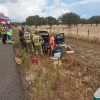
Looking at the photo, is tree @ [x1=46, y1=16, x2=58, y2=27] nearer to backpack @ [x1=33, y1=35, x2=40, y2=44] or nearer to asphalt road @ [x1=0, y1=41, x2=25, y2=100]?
backpack @ [x1=33, y1=35, x2=40, y2=44]

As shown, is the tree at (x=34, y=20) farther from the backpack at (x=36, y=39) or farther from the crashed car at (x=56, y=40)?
the backpack at (x=36, y=39)

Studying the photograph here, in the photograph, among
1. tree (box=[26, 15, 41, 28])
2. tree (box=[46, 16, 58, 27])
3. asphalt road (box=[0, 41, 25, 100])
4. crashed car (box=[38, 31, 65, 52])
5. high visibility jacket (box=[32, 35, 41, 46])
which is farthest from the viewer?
tree (box=[26, 15, 41, 28])

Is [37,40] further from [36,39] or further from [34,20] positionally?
[34,20]

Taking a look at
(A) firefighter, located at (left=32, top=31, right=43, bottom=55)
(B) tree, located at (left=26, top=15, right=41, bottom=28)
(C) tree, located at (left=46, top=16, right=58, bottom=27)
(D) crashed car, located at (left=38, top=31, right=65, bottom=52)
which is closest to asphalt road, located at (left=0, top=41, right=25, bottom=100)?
(A) firefighter, located at (left=32, top=31, right=43, bottom=55)

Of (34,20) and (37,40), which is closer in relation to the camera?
(37,40)

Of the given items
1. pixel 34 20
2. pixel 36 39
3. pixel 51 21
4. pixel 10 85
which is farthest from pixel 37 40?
pixel 34 20

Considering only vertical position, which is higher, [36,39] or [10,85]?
[36,39]

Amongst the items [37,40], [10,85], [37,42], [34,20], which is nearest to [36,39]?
[37,40]

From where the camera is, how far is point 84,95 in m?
6.62

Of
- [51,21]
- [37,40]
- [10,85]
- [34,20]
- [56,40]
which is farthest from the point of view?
[34,20]

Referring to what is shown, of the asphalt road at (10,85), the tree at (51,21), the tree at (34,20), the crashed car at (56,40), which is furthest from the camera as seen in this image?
the tree at (34,20)

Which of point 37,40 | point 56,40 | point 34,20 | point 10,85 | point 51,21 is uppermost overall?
point 37,40

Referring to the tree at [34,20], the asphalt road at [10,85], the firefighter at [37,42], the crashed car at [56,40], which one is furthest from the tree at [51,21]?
the asphalt road at [10,85]

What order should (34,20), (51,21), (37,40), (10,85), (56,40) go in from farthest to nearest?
(34,20), (51,21), (56,40), (37,40), (10,85)
